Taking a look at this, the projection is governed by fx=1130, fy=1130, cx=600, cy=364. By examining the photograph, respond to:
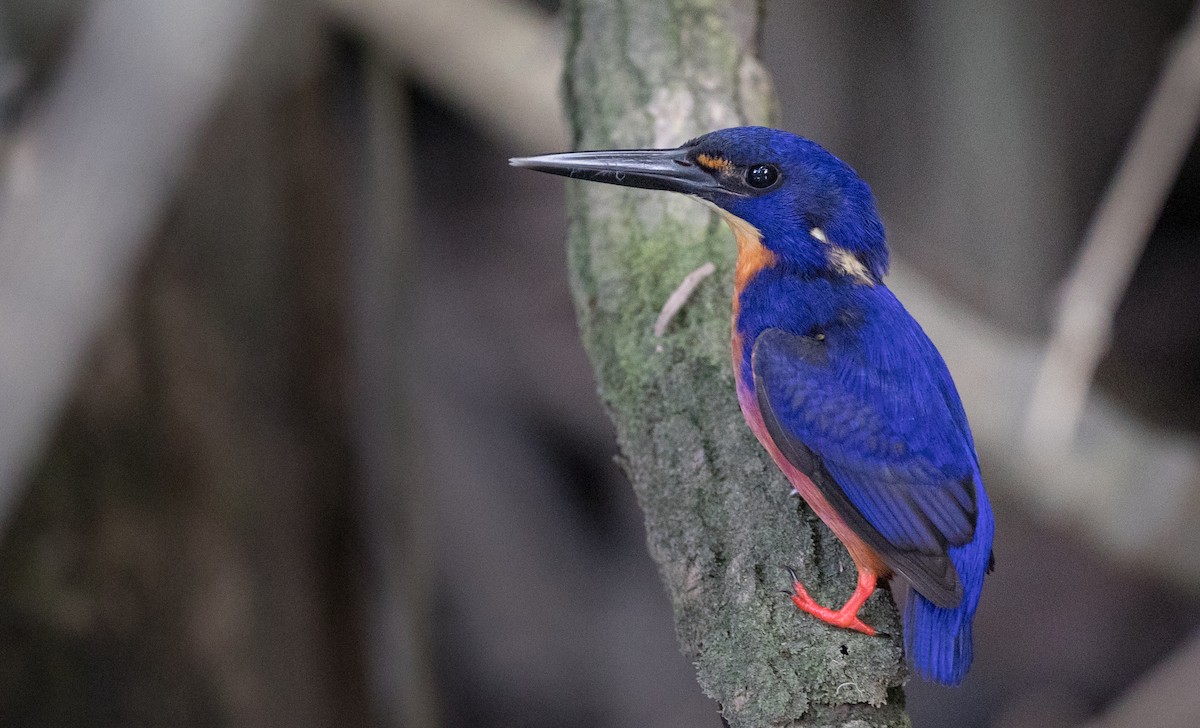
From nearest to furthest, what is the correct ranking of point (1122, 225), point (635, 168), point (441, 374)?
point (635, 168)
point (1122, 225)
point (441, 374)

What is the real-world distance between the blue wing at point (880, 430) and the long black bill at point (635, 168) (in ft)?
1.04

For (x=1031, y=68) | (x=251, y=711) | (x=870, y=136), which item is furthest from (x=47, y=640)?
(x=1031, y=68)

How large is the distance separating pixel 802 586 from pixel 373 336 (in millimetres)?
3117

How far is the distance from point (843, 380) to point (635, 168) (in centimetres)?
54

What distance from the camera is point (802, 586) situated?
1939 mm

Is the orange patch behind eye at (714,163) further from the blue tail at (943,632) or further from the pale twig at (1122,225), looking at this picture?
the pale twig at (1122,225)

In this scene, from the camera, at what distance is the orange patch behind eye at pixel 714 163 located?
2104 millimetres

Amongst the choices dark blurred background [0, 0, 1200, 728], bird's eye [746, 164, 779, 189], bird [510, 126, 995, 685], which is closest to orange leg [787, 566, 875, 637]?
bird [510, 126, 995, 685]

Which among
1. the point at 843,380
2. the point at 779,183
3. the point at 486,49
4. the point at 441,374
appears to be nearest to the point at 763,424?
the point at 843,380

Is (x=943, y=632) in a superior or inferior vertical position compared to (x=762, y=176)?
inferior

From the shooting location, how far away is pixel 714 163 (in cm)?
211

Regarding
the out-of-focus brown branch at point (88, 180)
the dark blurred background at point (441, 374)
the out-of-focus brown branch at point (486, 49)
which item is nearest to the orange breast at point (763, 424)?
the out-of-focus brown branch at point (88, 180)

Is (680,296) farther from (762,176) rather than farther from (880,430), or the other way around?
(880,430)

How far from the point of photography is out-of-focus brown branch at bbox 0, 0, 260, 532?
84.1 inches
